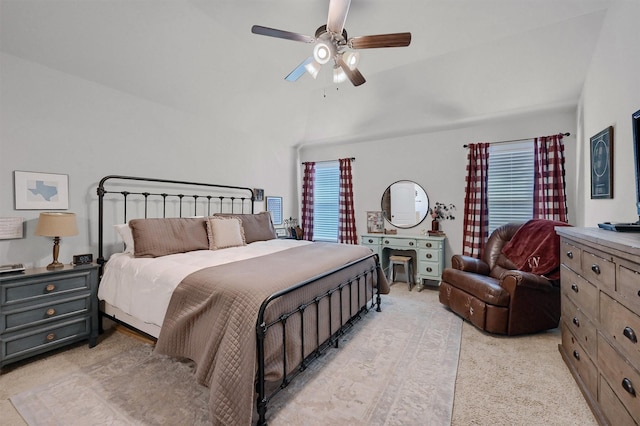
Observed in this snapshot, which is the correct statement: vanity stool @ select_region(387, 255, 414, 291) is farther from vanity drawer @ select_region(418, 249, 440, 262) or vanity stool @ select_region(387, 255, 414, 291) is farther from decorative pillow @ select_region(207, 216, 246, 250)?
decorative pillow @ select_region(207, 216, 246, 250)

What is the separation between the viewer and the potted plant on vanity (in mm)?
4219

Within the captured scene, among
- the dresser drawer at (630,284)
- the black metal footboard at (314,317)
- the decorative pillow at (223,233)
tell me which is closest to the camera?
the dresser drawer at (630,284)

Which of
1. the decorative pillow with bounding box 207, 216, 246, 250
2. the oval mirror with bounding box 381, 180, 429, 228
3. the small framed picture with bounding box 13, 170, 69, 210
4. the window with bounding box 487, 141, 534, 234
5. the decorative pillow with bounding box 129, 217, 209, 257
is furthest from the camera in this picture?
the oval mirror with bounding box 381, 180, 429, 228

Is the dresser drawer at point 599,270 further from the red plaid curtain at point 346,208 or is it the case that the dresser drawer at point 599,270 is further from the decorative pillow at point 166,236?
the red plaid curtain at point 346,208

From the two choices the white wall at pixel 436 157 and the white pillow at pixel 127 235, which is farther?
the white wall at pixel 436 157

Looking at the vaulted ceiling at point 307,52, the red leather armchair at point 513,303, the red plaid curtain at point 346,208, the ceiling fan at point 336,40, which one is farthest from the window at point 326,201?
the ceiling fan at point 336,40

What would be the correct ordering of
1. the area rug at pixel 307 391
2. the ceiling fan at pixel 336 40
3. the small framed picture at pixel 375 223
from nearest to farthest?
the area rug at pixel 307 391 → the ceiling fan at pixel 336 40 → the small framed picture at pixel 375 223

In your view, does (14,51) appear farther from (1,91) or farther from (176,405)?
(176,405)

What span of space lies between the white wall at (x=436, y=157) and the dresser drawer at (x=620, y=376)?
8.91 ft

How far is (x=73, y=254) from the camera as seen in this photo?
8.61 feet

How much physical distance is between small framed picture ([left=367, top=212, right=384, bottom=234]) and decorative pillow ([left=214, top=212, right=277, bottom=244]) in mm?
1826

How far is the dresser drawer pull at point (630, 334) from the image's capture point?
1.18 metres

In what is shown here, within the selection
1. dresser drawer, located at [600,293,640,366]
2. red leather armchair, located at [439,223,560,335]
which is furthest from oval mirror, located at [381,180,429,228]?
dresser drawer, located at [600,293,640,366]

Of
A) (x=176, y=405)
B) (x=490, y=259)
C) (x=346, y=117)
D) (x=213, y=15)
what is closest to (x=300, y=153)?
(x=346, y=117)
